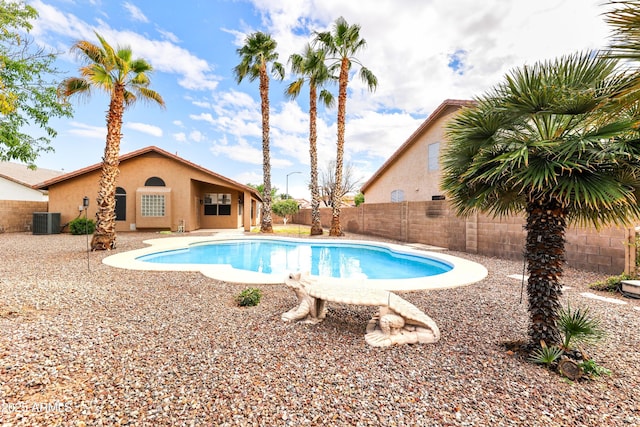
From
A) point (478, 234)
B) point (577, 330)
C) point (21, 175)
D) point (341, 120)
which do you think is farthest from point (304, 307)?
point (21, 175)

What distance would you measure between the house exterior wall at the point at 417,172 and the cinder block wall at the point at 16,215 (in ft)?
83.2

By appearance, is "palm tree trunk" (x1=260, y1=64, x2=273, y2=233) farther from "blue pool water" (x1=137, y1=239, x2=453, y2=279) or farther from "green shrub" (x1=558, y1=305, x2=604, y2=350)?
"green shrub" (x1=558, y1=305, x2=604, y2=350)

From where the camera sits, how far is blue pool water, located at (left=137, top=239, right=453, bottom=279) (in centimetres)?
941

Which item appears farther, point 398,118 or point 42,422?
point 398,118

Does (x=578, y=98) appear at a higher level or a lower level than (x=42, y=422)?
higher

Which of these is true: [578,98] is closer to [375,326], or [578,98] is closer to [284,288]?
[375,326]

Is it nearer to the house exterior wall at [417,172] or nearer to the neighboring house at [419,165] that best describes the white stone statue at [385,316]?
the neighboring house at [419,165]

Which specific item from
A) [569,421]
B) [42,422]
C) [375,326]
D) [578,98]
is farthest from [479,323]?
[42,422]

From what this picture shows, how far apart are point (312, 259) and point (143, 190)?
41.6ft

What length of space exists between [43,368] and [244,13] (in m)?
16.4

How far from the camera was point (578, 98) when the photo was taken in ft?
9.49

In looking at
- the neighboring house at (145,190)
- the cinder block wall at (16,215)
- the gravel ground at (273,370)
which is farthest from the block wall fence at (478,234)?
the cinder block wall at (16,215)

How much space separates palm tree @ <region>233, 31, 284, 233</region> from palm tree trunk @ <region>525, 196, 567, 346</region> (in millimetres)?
15232

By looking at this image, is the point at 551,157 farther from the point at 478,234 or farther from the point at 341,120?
the point at 341,120
